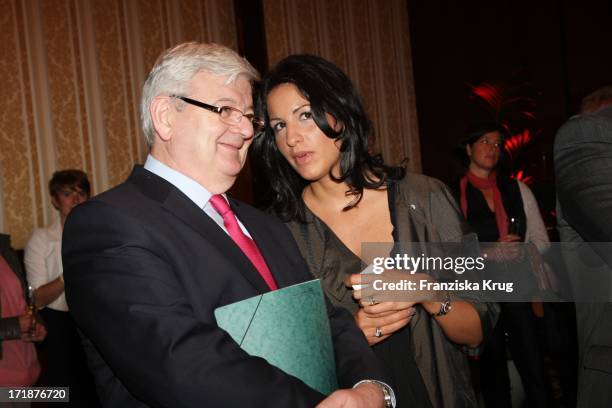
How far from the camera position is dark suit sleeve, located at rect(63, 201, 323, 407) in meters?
1.06

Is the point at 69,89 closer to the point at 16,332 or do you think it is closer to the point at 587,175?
the point at 16,332

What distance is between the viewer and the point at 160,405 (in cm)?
109

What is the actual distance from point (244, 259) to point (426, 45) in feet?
20.3

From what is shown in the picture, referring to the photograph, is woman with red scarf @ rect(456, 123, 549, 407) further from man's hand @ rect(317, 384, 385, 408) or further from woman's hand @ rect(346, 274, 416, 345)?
man's hand @ rect(317, 384, 385, 408)

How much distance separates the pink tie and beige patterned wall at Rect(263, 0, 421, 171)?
4789 millimetres

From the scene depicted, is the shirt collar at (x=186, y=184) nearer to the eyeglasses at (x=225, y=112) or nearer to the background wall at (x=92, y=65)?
the eyeglasses at (x=225, y=112)

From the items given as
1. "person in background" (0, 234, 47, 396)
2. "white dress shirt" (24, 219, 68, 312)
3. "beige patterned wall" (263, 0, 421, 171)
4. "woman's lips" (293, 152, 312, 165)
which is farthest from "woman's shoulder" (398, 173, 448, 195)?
"beige patterned wall" (263, 0, 421, 171)

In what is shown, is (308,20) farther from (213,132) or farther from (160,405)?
(160,405)

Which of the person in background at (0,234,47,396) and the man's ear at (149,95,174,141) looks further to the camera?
the person in background at (0,234,47,396)

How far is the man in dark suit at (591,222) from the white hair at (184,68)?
821 millimetres

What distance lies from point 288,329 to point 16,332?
2013 millimetres

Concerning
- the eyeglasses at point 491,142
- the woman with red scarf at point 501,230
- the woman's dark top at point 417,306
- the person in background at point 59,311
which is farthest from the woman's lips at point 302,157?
the eyeglasses at point 491,142

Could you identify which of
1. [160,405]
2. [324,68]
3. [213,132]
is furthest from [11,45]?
[160,405]

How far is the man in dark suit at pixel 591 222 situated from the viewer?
1.27m
